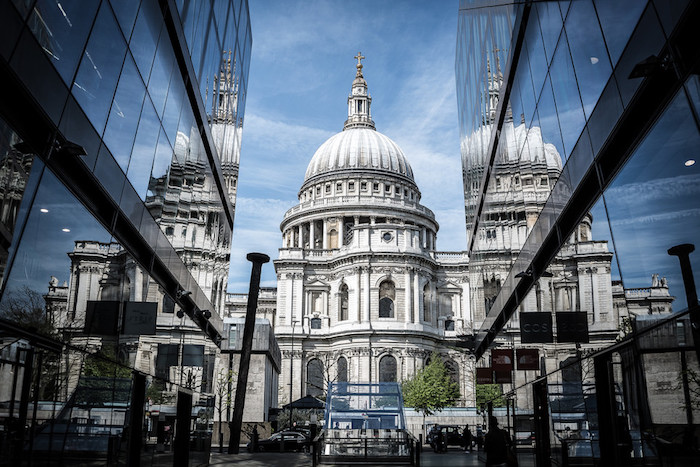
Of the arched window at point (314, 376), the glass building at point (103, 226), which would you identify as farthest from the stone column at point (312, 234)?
the glass building at point (103, 226)

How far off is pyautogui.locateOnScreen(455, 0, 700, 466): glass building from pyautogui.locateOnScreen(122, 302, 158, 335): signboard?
7.78 m

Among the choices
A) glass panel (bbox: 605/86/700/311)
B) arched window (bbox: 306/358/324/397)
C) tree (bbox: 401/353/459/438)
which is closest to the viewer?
glass panel (bbox: 605/86/700/311)

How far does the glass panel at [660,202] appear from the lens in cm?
630

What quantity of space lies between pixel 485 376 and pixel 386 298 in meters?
55.8

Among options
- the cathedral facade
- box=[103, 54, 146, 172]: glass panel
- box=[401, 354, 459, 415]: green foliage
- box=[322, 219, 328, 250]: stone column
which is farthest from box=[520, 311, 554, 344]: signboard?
box=[322, 219, 328, 250]: stone column

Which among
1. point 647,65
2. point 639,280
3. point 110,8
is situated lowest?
point 639,280

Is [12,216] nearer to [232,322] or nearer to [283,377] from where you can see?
[232,322]

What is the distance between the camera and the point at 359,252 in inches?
3061

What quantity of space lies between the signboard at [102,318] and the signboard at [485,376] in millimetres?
12582

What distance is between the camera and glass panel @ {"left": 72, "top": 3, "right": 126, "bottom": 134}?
32.2 ft

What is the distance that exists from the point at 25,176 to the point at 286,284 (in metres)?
74.5

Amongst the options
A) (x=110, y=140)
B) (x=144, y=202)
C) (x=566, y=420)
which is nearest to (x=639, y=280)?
(x=566, y=420)

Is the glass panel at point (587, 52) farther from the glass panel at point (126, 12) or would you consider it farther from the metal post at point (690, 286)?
the glass panel at point (126, 12)

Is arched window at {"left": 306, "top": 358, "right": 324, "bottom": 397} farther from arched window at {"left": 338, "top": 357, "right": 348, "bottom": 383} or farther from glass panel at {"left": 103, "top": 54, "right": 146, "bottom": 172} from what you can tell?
glass panel at {"left": 103, "top": 54, "right": 146, "bottom": 172}
